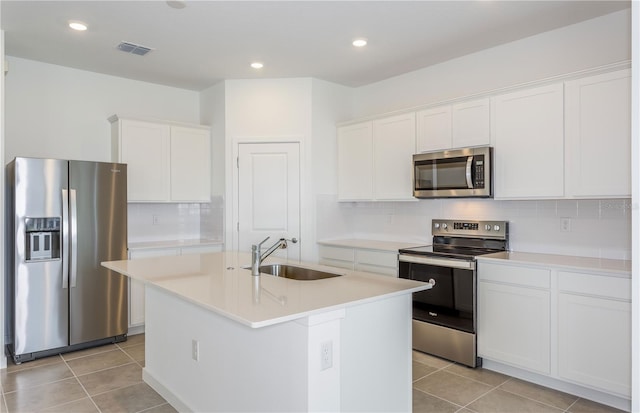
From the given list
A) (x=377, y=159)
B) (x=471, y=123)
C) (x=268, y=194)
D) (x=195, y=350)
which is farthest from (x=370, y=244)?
(x=195, y=350)

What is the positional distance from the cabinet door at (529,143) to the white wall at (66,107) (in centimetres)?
375

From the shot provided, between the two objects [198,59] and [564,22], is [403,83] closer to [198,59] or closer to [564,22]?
[564,22]

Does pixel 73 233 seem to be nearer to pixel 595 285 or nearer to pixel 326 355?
pixel 326 355

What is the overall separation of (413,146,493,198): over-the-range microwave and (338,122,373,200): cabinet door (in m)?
0.68

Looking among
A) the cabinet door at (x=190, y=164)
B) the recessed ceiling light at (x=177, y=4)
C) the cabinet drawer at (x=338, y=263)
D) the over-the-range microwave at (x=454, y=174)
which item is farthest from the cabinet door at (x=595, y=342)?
the cabinet door at (x=190, y=164)

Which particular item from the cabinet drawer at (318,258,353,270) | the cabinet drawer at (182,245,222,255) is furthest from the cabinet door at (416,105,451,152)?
the cabinet drawer at (182,245,222,255)

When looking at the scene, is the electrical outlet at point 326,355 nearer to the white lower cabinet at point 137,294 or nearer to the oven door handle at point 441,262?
the oven door handle at point 441,262

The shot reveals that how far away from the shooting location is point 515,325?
317 centimetres

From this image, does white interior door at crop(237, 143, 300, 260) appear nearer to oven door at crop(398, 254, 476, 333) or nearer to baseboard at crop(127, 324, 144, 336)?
baseboard at crop(127, 324, 144, 336)

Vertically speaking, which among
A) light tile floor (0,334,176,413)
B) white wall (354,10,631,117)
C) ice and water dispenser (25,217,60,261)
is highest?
white wall (354,10,631,117)

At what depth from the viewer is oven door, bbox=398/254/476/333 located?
341cm

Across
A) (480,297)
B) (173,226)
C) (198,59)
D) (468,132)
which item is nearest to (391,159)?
(468,132)

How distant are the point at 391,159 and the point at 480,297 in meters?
1.65

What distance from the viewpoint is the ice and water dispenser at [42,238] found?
11.7 ft
